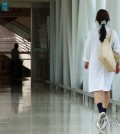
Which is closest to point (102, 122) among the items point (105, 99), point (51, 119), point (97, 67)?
point (105, 99)

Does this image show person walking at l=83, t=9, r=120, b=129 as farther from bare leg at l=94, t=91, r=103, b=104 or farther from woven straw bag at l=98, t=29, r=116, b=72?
woven straw bag at l=98, t=29, r=116, b=72

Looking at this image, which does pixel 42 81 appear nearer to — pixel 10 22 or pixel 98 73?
pixel 10 22

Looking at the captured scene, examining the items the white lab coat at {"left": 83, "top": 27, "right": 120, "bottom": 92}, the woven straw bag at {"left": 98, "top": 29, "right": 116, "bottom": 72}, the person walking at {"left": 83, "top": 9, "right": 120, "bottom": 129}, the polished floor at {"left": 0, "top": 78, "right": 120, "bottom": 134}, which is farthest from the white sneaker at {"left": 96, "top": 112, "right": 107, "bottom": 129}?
the woven straw bag at {"left": 98, "top": 29, "right": 116, "bottom": 72}

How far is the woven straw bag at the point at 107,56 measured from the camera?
771 cm

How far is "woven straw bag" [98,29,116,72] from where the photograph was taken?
304 inches

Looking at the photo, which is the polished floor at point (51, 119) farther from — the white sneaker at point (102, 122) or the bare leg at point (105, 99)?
the bare leg at point (105, 99)

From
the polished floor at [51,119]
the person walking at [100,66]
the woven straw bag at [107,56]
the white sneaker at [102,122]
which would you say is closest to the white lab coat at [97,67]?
the person walking at [100,66]

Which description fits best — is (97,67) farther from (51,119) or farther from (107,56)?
(51,119)

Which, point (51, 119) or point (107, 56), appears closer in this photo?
point (107, 56)

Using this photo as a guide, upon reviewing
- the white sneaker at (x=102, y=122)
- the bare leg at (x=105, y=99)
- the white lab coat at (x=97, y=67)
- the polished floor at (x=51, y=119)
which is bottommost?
the polished floor at (x=51, y=119)

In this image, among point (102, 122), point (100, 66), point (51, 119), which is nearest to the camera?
point (102, 122)

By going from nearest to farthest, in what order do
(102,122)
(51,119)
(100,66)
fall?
(102,122)
(100,66)
(51,119)

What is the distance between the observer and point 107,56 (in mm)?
7730

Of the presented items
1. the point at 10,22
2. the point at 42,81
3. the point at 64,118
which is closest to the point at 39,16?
the point at 42,81
